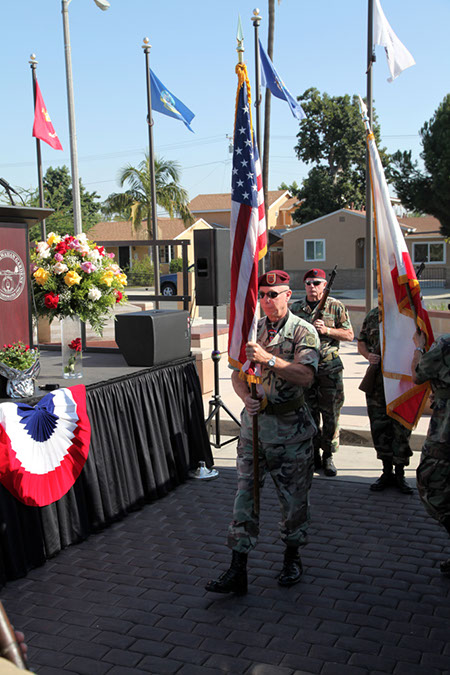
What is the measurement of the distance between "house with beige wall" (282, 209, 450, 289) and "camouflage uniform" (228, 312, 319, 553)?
1429 inches

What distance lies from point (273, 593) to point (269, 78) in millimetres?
14562

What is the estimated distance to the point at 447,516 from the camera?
4.18m

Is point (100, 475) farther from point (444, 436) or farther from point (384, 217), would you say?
point (384, 217)

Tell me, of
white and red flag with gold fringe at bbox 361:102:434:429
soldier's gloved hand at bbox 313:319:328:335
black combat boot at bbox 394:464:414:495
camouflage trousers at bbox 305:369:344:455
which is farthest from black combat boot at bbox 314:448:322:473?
white and red flag with gold fringe at bbox 361:102:434:429

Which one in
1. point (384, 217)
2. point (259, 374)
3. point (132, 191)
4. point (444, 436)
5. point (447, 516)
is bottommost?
point (447, 516)

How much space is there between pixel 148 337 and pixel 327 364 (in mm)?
1688

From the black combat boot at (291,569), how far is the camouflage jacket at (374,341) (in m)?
1.97

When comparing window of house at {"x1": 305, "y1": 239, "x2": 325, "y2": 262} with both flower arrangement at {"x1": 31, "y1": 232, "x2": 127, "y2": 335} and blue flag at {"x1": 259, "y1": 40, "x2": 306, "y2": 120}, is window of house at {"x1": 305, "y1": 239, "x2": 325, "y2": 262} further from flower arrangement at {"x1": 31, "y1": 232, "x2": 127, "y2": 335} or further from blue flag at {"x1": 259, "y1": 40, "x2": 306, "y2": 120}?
flower arrangement at {"x1": 31, "y1": 232, "x2": 127, "y2": 335}

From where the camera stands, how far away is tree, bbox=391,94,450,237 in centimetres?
2747

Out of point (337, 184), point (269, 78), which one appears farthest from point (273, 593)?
point (337, 184)

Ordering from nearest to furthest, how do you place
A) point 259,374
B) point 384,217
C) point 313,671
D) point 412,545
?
point 313,671 → point 259,374 → point 412,545 → point 384,217

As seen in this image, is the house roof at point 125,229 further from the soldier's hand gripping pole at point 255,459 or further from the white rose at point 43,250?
the soldier's hand gripping pole at point 255,459

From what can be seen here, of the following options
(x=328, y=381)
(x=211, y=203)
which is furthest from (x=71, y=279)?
(x=211, y=203)

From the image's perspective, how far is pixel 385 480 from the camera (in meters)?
5.86
